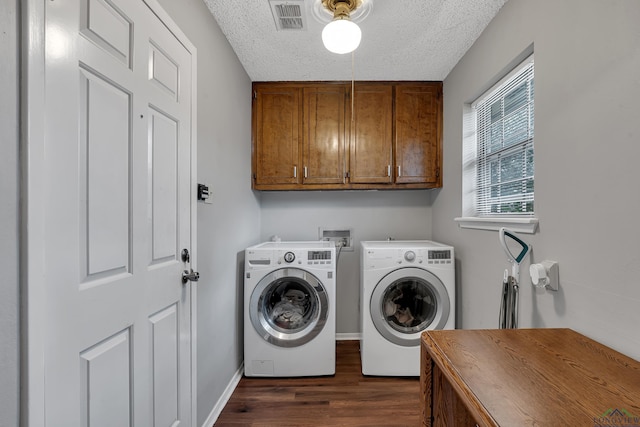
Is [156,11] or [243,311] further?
[243,311]

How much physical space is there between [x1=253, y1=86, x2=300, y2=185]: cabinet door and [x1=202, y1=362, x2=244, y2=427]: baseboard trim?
5.19 ft

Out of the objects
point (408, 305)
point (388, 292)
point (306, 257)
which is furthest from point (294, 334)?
point (408, 305)

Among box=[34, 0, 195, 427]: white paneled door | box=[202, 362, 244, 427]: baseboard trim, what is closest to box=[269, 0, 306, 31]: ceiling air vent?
box=[34, 0, 195, 427]: white paneled door

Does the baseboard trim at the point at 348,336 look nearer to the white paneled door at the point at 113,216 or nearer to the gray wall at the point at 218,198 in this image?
the gray wall at the point at 218,198

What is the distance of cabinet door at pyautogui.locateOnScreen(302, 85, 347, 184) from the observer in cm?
251

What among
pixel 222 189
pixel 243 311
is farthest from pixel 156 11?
pixel 243 311

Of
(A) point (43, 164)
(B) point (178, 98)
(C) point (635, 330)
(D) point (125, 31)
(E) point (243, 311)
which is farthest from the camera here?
(E) point (243, 311)

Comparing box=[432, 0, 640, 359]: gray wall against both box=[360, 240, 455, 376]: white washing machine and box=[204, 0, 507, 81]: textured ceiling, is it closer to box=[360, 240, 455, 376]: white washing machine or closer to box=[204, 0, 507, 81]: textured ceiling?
box=[204, 0, 507, 81]: textured ceiling

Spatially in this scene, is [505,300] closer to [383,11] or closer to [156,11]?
[383,11]

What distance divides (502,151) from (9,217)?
2.23m

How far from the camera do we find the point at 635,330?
34.4 inches

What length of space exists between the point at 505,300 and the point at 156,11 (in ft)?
6.67

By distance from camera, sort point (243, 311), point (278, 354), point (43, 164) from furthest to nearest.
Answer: point (243, 311), point (278, 354), point (43, 164)

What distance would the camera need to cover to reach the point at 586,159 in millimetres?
1055
